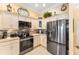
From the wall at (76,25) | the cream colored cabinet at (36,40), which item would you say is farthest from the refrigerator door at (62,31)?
the cream colored cabinet at (36,40)

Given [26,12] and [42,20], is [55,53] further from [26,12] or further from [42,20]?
[26,12]

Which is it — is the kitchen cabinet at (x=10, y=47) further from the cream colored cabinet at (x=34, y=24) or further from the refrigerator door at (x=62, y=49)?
the refrigerator door at (x=62, y=49)

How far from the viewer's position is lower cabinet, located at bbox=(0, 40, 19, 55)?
192 centimetres

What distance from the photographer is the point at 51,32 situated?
201 centimetres

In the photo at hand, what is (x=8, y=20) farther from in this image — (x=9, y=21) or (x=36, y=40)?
(x=36, y=40)

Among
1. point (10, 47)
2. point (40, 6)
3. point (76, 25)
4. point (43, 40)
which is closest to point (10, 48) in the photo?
point (10, 47)

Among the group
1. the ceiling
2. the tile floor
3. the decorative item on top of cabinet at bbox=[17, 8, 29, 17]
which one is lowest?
the tile floor

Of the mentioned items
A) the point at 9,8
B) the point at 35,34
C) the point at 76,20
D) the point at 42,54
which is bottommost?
the point at 42,54

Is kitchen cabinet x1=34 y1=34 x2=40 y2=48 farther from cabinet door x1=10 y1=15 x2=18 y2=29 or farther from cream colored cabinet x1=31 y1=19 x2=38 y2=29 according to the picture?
cabinet door x1=10 y1=15 x2=18 y2=29

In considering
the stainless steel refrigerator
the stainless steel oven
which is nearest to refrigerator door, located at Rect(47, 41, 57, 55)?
the stainless steel refrigerator

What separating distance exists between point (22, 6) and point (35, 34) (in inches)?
17.2

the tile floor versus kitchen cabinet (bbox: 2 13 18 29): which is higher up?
kitchen cabinet (bbox: 2 13 18 29)

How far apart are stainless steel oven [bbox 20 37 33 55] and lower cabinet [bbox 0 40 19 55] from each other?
0.07m

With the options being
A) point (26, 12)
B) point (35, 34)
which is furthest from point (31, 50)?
point (26, 12)
